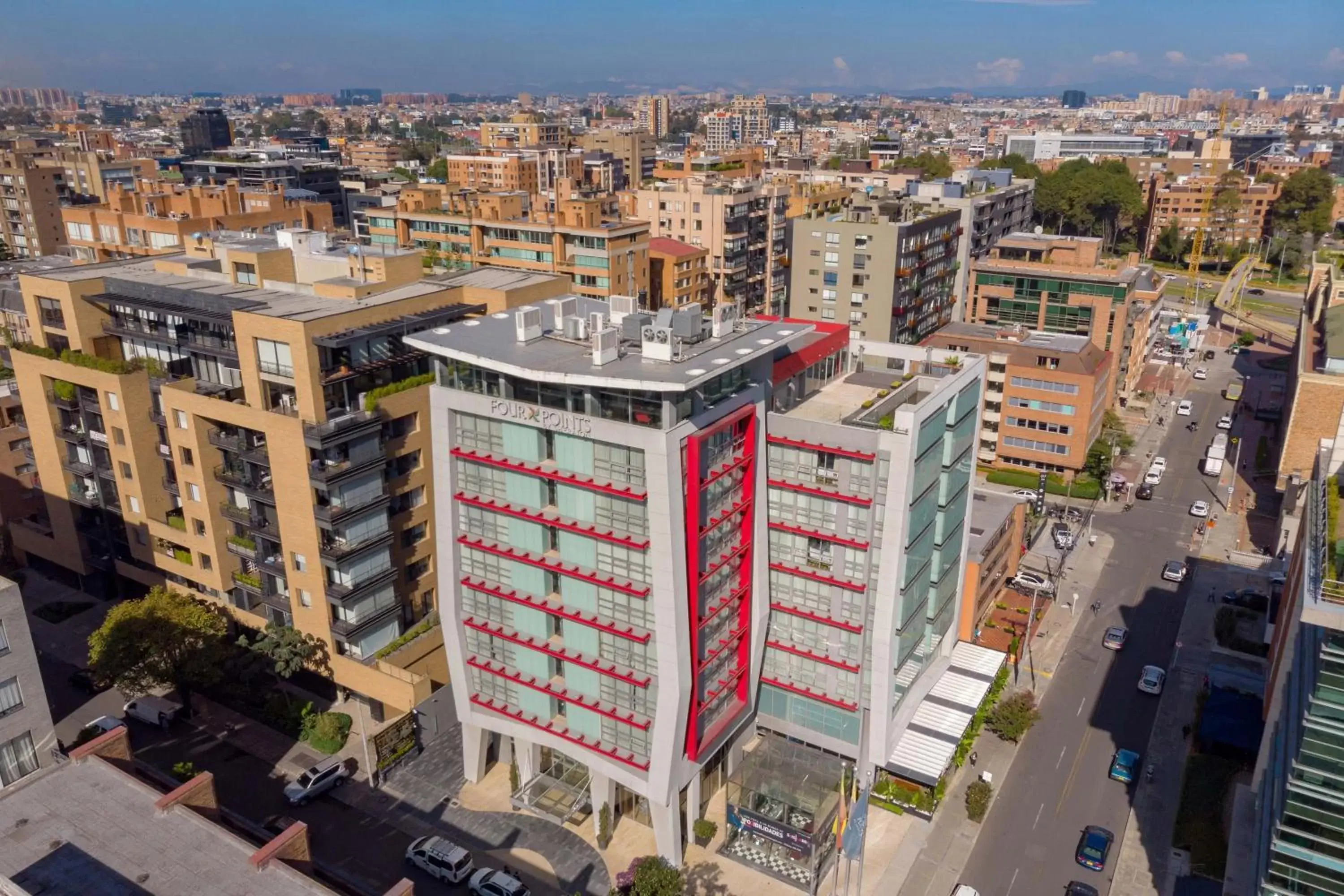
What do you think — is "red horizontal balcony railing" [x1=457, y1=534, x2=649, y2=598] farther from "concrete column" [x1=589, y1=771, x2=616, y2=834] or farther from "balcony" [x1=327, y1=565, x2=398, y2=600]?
"concrete column" [x1=589, y1=771, x2=616, y2=834]

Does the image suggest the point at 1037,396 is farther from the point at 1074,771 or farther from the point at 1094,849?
the point at 1094,849

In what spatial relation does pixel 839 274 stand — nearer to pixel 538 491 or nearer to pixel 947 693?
pixel 947 693

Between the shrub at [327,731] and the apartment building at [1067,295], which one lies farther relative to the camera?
the apartment building at [1067,295]

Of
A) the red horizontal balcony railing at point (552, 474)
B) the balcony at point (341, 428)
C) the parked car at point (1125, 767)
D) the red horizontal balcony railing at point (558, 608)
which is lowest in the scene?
the parked car at point (1125, 767)

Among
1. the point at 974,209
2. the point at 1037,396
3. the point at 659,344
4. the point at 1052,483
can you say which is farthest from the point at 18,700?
the point at 974,209

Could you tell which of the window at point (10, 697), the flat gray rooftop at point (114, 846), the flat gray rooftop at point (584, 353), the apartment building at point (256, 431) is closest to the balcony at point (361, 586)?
the apartment building at point (256, 431)

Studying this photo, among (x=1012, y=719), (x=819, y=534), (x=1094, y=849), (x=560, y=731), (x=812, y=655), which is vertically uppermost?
(x=819, y=534)

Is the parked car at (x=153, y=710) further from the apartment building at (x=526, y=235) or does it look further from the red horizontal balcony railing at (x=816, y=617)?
the apartment building at (x=526, y=235)
